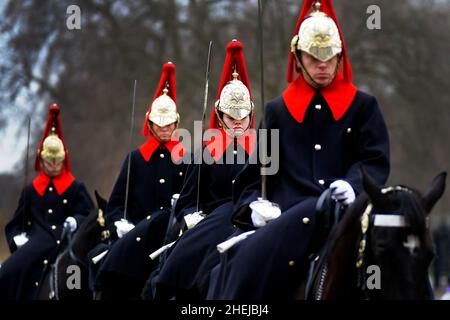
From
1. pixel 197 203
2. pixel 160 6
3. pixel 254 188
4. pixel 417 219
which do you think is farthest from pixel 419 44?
pixel 417 219

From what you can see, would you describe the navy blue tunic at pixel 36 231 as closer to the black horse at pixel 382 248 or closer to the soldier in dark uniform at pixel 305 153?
the soldier in dark uniform at pixel 305 153

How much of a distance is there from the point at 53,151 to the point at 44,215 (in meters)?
0.76

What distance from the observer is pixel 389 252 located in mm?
5598

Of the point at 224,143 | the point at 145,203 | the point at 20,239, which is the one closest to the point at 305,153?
the point at 224,143

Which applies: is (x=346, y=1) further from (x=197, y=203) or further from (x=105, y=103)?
(x=197, y=203)

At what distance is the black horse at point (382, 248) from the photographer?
5535 mm

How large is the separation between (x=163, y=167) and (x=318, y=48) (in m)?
4.86

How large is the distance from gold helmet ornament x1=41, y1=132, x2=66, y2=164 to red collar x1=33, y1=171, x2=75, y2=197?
223 mm

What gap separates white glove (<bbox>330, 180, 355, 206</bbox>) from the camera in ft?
21.0

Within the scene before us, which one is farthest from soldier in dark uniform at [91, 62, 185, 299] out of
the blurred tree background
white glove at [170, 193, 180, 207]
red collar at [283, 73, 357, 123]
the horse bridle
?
the blurred tree background

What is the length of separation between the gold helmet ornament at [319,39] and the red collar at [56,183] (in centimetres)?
717

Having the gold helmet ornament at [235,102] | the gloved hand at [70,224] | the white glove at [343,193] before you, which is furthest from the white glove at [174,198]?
the white glove at [343,193]

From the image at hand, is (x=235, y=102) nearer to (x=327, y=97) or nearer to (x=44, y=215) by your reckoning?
(x=327, y=97)

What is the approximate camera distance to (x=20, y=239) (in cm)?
1394
